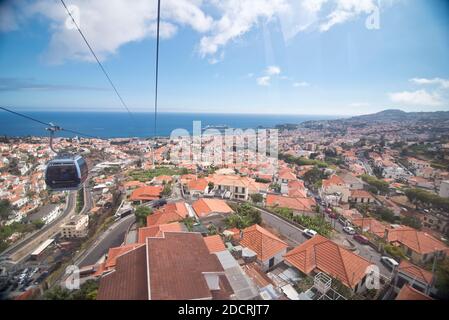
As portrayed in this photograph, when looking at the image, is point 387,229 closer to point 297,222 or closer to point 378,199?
point 297,222

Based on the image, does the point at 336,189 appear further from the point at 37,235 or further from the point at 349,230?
the point at 37,235

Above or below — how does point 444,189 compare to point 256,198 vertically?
above

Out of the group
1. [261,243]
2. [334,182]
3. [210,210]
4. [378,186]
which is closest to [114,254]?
[210,210]

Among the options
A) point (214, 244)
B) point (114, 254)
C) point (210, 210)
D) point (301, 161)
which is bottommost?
point (114, 254)

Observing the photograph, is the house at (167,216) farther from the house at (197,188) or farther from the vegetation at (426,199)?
the vegetation at (426,199)

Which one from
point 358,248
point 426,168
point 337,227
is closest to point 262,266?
point 358,248

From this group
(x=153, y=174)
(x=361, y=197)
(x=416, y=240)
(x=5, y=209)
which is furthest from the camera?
(x=153, y=174)

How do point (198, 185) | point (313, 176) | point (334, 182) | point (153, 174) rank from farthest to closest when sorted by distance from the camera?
point (153, 174)
point (313, 176)
point (334, 182)
point (198, 185)
